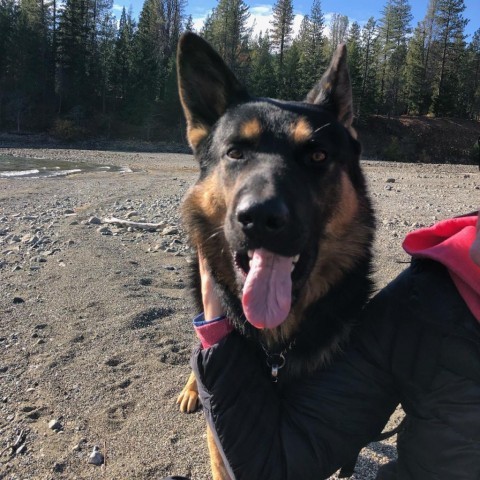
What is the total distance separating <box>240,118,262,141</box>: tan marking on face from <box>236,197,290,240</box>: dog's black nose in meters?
0.78

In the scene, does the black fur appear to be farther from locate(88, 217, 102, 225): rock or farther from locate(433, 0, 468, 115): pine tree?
locate(433, 0, 468, 115): pine tree

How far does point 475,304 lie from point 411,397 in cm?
59

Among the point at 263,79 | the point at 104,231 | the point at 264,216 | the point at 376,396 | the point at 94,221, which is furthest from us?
the point at 263,79

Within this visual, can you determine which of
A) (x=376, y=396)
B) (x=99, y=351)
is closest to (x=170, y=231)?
(x=99, y=351)

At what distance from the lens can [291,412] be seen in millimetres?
2537

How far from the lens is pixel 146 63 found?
203 ft

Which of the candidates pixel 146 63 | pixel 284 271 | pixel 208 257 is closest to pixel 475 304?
pixel 284 271

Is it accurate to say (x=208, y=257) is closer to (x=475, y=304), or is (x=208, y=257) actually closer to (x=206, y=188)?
(x=206, y=188)

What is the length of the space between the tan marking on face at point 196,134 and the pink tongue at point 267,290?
4.43 ft

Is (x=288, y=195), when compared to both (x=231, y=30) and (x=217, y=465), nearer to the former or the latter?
(x=217, y=465)

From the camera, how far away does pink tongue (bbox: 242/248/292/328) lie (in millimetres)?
2551

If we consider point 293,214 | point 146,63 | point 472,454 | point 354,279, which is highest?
point 146,63

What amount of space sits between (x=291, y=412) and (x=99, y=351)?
242 cm

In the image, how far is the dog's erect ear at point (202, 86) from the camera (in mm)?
3303
